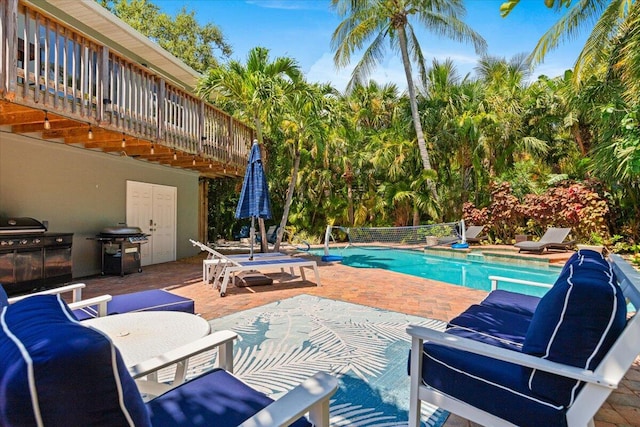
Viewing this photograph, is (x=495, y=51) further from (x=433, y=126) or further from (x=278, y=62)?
(x=278, y=62)

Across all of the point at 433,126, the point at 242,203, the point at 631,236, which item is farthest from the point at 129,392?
the point at 433,126

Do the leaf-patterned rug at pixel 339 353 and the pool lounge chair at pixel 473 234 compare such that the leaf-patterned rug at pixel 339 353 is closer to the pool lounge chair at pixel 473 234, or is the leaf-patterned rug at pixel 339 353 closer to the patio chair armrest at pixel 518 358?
the patio chair armrest at pixel 518 358

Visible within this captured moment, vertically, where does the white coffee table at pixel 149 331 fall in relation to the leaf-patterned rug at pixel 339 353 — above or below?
above

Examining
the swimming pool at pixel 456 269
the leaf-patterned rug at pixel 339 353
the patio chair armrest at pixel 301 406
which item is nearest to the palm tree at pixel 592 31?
the swimming pool at pixel 456 269

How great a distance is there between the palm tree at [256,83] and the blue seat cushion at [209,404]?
25.1 ft

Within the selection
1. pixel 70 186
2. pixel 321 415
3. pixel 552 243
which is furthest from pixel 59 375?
pixel 552 243

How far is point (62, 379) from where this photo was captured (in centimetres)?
90

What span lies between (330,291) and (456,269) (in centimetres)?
612

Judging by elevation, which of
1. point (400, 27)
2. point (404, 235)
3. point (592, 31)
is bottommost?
point (404, 235)

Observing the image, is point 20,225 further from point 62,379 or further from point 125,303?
point 62,379

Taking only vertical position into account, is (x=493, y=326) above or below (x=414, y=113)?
below

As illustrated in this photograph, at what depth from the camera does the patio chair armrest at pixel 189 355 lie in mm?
1760

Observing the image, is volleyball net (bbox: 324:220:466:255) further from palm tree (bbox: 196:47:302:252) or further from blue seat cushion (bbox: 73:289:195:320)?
blue seat cushion (bbox: 73:289:195:320)

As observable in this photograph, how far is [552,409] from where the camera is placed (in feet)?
5.86
